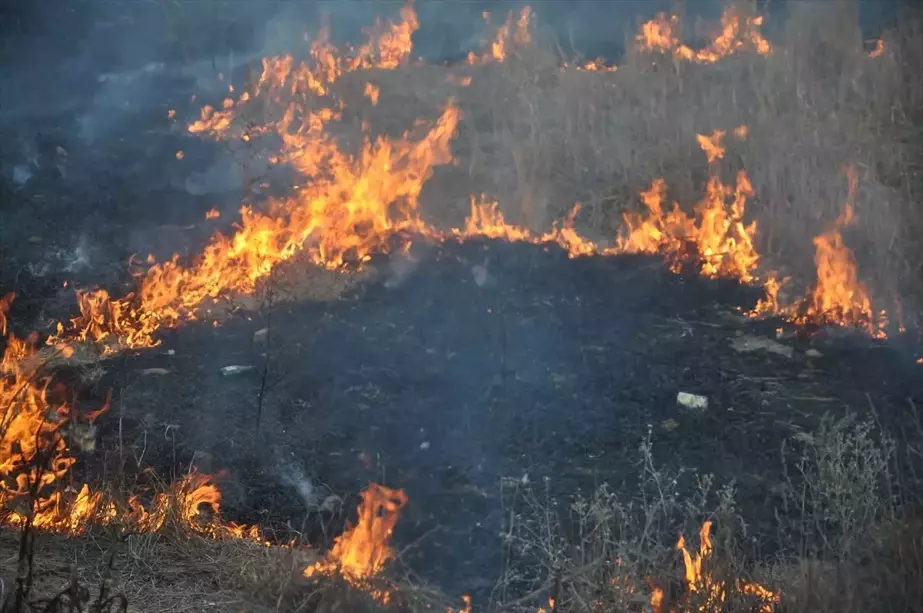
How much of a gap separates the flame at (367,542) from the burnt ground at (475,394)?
89 mm

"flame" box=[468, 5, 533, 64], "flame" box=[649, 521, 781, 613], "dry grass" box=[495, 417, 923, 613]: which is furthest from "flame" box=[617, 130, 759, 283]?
"flame" box=[649, 521, 781, 613]

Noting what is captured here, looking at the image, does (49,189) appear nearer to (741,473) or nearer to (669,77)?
(669,77)

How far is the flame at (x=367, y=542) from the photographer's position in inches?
130

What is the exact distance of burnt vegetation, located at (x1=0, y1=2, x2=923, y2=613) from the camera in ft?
12.0

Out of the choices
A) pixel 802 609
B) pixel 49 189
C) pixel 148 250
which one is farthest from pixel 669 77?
pixel 802 609

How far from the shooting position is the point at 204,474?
14.7ft

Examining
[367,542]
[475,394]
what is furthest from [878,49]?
[367,542]

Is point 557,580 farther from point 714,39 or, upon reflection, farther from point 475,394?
point 714,39

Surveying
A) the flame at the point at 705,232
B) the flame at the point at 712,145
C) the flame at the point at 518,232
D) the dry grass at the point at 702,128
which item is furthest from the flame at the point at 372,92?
the flame at the point at 712,145

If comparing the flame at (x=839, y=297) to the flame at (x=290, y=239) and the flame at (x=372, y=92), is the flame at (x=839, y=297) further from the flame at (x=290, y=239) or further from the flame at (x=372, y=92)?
the flame at (x=372, y=92)

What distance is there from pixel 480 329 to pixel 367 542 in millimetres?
2502

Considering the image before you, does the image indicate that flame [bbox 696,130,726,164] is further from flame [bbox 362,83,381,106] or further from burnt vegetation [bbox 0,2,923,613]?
flame [bbox 362,83,381,106]

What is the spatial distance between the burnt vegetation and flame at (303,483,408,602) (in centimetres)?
2

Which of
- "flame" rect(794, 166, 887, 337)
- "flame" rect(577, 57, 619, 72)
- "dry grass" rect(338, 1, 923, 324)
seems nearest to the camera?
"flame" rect(794, 166, 887, 337)
